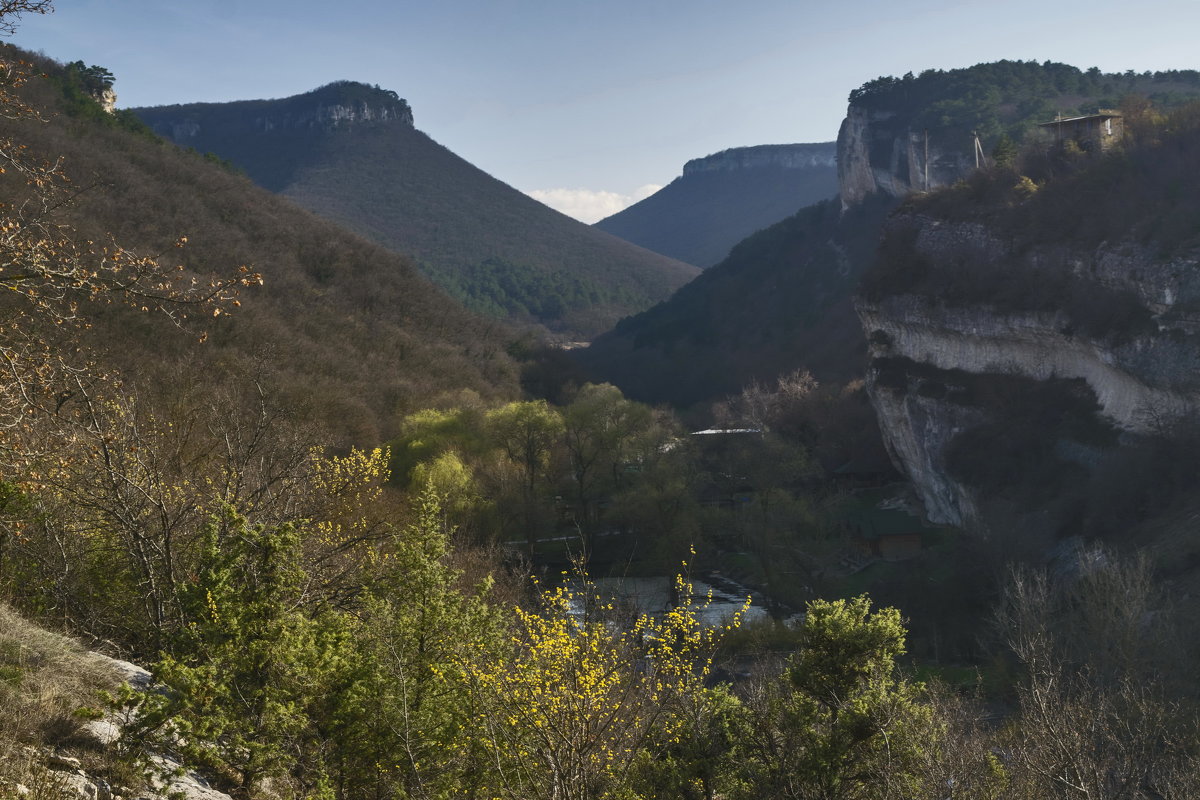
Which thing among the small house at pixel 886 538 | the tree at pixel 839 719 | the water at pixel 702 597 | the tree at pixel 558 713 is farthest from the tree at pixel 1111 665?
the small house at pixel 886 538

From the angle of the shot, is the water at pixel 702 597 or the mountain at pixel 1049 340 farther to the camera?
the mountain at pixel 1049 340

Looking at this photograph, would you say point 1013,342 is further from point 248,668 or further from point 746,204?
point 746,204

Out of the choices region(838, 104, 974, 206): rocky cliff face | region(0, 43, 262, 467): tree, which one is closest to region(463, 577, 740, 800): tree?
region(0, 43, 262, 467): tree

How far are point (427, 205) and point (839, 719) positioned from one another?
102956mm

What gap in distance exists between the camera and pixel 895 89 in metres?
99.0

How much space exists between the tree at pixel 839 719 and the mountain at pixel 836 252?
2553 inches

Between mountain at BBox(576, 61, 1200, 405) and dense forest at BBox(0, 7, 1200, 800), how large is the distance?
4926 centimetres

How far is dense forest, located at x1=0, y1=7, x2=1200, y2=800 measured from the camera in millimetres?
7180

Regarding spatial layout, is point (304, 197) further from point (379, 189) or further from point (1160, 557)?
point (1160, 557)

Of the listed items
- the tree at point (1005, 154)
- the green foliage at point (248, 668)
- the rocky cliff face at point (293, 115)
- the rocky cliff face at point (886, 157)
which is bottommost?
the green foliage at point (248, 668)

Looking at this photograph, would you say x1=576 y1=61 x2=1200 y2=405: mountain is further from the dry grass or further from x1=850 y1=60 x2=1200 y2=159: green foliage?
the dry grass

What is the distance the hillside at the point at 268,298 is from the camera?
32188 millimetres

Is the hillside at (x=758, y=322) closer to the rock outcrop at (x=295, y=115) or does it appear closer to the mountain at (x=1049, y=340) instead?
the mountain at (x=1049, y=340)

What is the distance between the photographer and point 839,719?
13.1 m
